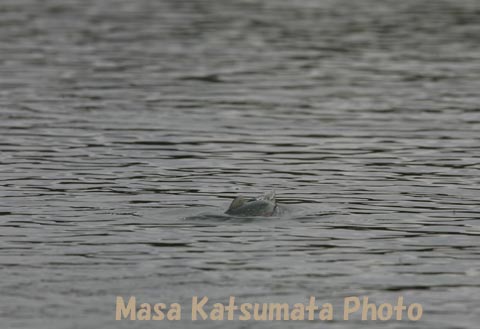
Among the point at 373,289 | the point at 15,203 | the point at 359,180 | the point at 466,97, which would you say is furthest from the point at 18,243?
the point at 466,97

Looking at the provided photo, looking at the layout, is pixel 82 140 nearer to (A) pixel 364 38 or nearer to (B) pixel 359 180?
(B) pixel 359 180

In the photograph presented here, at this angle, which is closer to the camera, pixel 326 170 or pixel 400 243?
pixel 400 243

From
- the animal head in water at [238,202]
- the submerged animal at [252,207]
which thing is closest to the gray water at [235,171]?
the submerged animal at [252,207]

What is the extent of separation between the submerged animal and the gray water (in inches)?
8.1

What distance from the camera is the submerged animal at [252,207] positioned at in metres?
16.5

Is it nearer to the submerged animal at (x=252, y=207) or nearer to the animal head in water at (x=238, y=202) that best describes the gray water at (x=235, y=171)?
the submerged animal at (x=252, y=207)

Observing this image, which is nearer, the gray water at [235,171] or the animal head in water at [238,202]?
the gray water at [235,171]

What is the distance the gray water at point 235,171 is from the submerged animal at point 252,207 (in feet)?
0.68

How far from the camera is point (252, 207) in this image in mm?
16516

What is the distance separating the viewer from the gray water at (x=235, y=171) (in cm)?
1334

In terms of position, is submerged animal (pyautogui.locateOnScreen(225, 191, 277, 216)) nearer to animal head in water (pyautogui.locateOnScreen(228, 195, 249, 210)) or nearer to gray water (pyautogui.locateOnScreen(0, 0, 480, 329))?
animal head in water (pyautogui.locateOnScreen(228, 195, 249, 210))

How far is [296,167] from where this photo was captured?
20906 millimetres

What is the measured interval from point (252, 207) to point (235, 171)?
157 inches

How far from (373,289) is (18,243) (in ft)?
14.3
